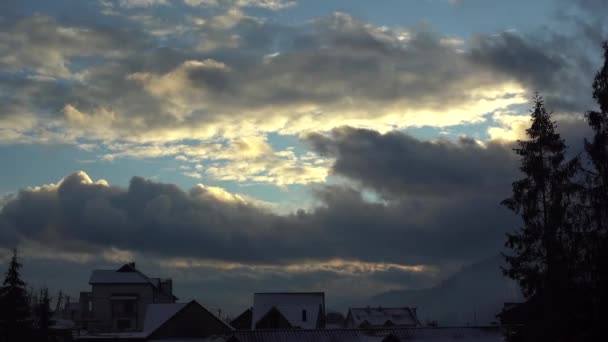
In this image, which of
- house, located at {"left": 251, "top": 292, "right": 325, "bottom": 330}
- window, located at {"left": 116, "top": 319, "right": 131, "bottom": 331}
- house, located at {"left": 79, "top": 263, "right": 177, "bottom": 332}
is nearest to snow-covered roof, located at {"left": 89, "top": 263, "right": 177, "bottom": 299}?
house, located at {"left": 79, "top": 263, "right": 177, "bottom": 332}

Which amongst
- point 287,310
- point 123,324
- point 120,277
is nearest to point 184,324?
point 287,310

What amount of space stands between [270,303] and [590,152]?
219 feet

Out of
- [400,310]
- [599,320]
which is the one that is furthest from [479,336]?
[400,310]

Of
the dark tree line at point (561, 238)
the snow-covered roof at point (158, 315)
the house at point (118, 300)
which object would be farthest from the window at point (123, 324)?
the dark tree line at point (561, 238)

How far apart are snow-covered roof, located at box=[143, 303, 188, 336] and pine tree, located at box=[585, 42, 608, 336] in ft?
171

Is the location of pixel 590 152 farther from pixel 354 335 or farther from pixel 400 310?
pixel 400 310

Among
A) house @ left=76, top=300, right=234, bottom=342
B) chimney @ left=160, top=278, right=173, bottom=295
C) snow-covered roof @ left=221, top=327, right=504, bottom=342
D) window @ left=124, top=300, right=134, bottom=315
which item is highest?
chimney @ left=160, top=278, right=173, bottom=295

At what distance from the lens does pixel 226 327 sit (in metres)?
77.7

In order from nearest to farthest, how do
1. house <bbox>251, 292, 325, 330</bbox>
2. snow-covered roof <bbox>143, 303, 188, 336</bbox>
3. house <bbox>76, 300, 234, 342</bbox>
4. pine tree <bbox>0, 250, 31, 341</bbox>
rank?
pine tree <bbox>0, 250, 31, 341</bbox>, house <bbox>76, 300, 234, 342</bbox>, snow-covered roof <bbox>143, 303, 188, 336</bbox>, house <bbox>251, 292, 325, 330</bbox>

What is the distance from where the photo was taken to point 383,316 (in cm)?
13362

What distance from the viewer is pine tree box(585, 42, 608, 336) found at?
3422 cm

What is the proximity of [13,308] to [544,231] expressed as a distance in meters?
47.8

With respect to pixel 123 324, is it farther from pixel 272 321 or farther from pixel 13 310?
pixel 13 310

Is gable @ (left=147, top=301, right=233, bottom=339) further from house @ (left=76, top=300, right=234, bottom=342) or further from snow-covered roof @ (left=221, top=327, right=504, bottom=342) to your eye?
snow-covered roof @ (left=221, top=327, right=504, bottom=342)
